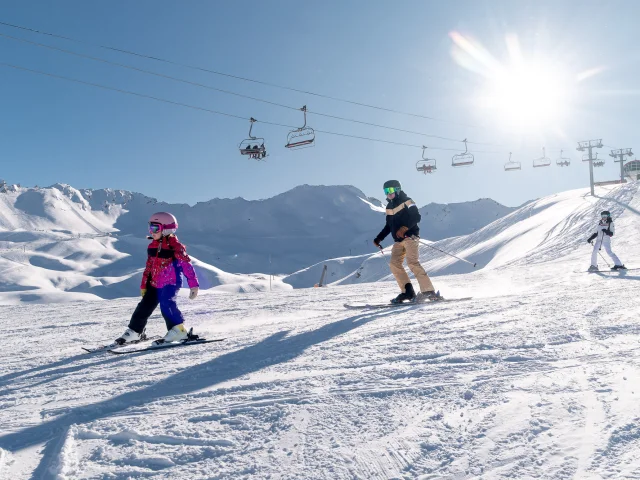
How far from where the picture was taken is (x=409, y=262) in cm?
737

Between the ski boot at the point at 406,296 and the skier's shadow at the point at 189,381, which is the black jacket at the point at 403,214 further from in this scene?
the skier's shadow at the point at 189,381

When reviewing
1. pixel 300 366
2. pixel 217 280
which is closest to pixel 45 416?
pixel 300 366

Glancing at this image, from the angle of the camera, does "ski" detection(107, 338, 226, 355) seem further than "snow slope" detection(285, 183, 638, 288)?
No

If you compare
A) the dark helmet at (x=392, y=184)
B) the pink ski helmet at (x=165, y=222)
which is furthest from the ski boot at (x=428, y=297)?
the pink ski helmet at (x=165, y=222)

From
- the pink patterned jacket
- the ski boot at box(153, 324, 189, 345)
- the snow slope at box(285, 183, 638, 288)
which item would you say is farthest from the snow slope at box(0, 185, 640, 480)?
the snow slope at box(285, 183, 638, 288)

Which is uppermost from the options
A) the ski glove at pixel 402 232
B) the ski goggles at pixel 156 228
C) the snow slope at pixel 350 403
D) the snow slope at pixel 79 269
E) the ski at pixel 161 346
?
the ski goggles at pixel 156 228

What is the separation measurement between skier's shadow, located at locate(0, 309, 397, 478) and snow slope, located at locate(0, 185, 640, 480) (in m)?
Result: 0.01

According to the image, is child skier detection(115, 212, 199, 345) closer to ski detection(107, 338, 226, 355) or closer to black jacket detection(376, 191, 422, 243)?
ski detection(107, 338, 226, 355)

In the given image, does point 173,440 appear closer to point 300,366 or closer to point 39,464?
point 39,464

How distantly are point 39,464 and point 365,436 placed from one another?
151 cm

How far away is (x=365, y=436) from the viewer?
2.14m

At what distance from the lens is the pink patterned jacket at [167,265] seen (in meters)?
5.18

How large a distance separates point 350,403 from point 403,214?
207 inches

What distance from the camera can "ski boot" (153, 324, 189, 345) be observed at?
4.93 m
